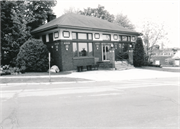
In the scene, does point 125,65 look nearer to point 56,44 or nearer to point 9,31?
point 56,44

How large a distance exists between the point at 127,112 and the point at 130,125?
1.05 m

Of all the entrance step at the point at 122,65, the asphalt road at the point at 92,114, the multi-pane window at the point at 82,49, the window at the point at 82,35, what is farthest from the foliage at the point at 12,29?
the asphalt road at the point at 92,114

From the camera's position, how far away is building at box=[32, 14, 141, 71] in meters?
20.2

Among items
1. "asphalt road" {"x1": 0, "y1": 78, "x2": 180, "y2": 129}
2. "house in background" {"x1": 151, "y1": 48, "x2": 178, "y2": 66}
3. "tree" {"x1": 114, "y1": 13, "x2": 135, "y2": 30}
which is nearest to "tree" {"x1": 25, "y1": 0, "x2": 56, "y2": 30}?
"tree" {"x1": 114, "y1": 13, "x2": 135, "y2": 30}

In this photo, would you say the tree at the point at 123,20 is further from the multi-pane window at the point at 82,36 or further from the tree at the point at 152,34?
the multi-pane window at the point at 82,36

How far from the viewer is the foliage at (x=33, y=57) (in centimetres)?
1938

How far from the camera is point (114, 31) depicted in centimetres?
2489

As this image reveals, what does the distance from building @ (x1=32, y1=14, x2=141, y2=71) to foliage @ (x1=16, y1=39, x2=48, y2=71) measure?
1725 millimetres

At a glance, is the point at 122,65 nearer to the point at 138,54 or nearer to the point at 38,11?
the point at 138,54

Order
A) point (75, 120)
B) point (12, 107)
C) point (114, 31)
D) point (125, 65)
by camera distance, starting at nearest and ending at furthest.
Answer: point (75, 120) → point (12, 107) → point (125, 65) → point (114, 31)

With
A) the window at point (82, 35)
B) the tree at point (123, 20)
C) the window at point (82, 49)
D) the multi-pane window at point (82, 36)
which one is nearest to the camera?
the multi-pane window at point (82, 36)

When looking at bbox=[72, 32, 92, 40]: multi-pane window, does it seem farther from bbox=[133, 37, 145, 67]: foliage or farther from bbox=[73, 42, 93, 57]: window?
bbox=[133, 37, 145, 67]: foliage

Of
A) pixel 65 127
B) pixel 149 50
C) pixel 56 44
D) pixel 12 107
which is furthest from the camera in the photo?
pixel 149 50

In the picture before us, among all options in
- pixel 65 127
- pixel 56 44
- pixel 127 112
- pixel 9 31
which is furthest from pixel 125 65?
pixel 65 127
